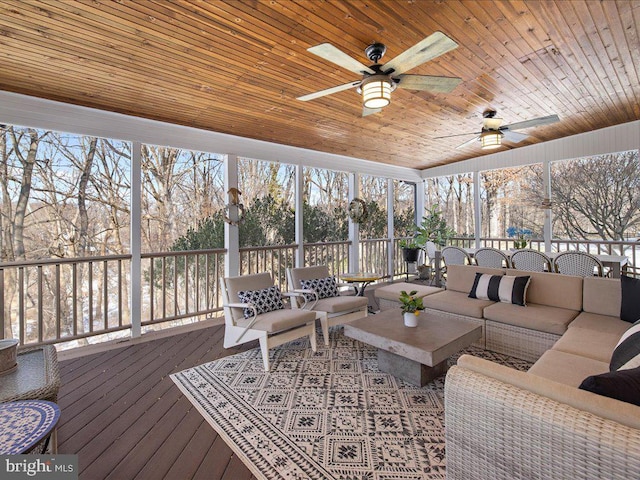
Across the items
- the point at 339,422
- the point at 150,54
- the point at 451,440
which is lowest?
the point at 339,422

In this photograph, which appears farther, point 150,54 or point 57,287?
point 57,287

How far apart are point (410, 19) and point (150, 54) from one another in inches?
85.4

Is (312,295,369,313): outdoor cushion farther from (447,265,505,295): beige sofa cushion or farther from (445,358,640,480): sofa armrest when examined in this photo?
(445,358,640,480): sofa armrest

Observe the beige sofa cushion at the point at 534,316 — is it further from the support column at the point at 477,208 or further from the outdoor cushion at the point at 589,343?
the support column at the point at 477,208

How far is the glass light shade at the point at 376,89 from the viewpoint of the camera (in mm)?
2533

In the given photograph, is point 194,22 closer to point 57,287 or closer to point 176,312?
point 57,287

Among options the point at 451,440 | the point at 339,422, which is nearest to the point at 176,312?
the point at 339,422

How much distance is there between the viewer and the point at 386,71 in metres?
2.51

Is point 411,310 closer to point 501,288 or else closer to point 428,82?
point 501,288

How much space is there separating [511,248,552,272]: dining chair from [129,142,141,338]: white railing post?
5.30m

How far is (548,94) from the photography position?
3906mm

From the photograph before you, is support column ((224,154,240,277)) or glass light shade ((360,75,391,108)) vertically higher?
glass light shade ((360,75,391,108))

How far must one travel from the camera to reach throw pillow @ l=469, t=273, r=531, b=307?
354 cm

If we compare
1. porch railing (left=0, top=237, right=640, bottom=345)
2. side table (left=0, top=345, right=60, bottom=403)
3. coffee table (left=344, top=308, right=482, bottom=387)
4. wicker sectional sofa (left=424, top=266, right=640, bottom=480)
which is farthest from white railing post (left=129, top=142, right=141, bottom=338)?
→ wicker sectional sofa (left=424, top=266, right=640, bottom=480)
